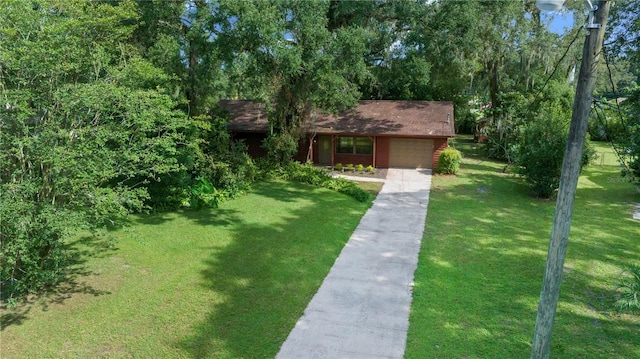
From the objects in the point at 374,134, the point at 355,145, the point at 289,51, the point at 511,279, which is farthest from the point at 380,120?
the point at 511,279

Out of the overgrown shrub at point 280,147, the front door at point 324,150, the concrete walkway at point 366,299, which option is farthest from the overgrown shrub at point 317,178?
the front door at point 324,150

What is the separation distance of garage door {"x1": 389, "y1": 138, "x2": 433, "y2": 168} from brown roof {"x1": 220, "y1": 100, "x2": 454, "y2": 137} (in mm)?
718

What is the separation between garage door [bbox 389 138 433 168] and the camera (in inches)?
834

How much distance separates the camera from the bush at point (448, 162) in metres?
20.0

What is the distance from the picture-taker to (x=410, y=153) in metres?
21.4

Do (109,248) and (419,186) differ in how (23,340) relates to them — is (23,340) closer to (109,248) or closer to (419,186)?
(109,248)

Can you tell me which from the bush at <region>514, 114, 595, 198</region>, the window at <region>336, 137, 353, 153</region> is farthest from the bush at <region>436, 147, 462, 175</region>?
the window at <region>336, 137, 353, 153</region>

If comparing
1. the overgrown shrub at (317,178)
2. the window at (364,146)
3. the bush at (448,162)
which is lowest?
the overgrown shrub at (317,178)

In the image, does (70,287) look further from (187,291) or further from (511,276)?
(511,276)

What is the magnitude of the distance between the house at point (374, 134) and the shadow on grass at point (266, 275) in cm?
734

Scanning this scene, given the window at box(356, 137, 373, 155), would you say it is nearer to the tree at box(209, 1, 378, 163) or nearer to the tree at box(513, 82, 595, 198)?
the tree at box(209, 1, 378, 163)

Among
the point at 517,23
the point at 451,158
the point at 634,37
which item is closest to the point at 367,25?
the point at 451,158

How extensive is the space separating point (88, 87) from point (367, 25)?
1453cm

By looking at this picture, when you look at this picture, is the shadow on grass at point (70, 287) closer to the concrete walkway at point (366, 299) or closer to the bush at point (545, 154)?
the concrete walkway at point (366, 299)
